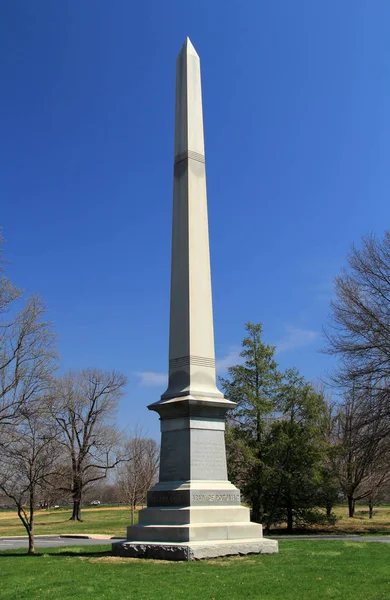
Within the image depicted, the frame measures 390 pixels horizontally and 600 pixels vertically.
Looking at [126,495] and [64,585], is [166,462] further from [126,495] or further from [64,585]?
[126,495]

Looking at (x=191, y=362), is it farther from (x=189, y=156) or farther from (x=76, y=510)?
(x=76, y=510)

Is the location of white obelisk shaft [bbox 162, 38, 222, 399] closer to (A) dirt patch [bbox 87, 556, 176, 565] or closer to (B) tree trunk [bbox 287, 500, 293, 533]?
(A) dirt patch [bbox 87, 556, 176, 565]

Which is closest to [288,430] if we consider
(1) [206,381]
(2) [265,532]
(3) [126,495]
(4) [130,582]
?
(2) [265,532]

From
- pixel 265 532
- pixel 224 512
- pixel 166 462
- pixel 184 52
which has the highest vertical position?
pixel 184 52

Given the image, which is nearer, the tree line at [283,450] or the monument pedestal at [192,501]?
the monument pedestal at [192,501]

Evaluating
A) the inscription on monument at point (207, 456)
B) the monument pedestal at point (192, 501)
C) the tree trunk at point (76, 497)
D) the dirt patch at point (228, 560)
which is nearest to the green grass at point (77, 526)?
the tree trunk at point (76, 497)

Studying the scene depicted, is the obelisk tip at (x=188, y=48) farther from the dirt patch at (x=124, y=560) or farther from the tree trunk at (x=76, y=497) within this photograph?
the tree trunk at (x=76, y=497)

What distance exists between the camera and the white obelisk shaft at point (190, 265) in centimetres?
1186

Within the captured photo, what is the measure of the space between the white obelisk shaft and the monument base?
2898 mm

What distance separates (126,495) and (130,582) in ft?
85.7

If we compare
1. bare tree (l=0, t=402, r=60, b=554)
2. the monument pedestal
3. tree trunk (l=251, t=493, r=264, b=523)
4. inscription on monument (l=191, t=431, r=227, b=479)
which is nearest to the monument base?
the monument pedestal

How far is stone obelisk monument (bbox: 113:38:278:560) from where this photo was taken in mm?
10047

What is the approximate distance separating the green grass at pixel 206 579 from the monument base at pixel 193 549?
0.25 m

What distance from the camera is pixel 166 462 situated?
11242 mm
